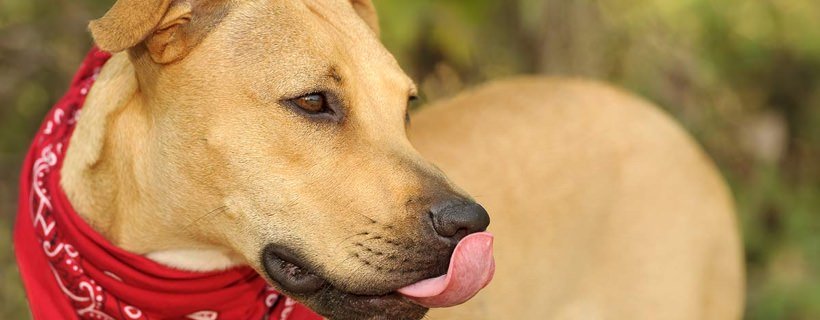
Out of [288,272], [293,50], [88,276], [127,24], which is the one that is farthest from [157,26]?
[88,276]

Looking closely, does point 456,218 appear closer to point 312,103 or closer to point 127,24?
point 312,103

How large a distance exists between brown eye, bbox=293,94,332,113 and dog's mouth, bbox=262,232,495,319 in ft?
1.27

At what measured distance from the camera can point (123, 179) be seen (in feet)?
11.2

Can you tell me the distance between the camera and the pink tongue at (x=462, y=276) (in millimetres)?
2967

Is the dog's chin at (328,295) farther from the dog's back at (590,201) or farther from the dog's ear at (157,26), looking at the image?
the dog's back at (590,201)

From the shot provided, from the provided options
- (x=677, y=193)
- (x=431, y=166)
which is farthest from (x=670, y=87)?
(x=431, y=166)

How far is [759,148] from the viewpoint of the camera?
26.5 feet

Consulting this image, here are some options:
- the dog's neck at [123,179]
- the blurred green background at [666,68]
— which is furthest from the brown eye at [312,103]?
the blurred green background at [666,68]

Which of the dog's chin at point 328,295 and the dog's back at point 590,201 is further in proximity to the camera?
the dog's back at point 590,201

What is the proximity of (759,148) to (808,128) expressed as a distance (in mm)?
469

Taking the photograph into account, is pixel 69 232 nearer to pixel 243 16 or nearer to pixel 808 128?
pixel 243 16

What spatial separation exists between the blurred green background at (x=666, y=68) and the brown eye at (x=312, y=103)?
8.46 feet

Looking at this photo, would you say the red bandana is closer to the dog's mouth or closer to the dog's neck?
the dog's neck

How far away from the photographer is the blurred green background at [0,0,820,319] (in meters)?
6.12
